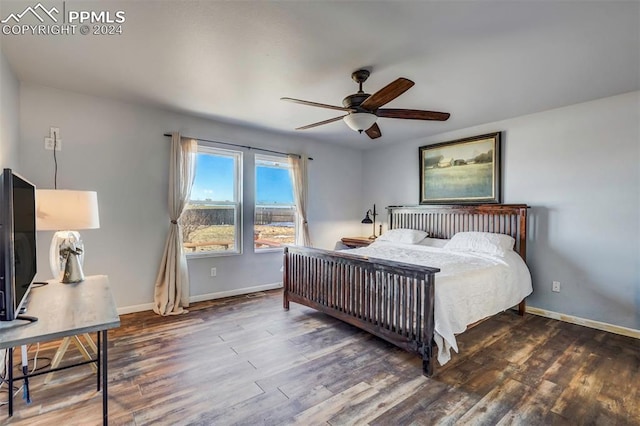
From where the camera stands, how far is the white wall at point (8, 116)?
232 cm

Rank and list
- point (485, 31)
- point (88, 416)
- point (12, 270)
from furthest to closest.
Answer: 1. point (485, 31)
2. point (88, 416)
3. point (12, 270)

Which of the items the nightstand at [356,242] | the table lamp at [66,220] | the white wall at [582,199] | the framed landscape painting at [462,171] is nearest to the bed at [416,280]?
the framed landscape painting at [462,171]

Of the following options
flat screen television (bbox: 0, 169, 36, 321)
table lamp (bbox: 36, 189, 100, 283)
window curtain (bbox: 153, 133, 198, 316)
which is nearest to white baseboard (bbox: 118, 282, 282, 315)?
window curtain (bbox: 153, 133, 198, 316)

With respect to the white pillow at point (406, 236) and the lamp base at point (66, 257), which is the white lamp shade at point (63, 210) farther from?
the white pillow at point (406, 236)

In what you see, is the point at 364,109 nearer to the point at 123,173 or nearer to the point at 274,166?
the point at 274,166

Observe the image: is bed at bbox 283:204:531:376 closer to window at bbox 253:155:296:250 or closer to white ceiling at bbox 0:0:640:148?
window at bbox 253:155:296:250

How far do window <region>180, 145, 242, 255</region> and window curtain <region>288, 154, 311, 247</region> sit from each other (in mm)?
899

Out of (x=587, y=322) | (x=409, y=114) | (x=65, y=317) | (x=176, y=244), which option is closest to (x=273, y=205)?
(x=176, y=244)

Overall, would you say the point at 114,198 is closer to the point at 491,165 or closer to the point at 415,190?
the point at 415,190

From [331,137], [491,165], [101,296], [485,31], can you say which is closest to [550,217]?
[491,165]

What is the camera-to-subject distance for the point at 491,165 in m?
4.04

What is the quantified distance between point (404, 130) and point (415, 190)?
3.47 ft

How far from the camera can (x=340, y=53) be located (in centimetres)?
229

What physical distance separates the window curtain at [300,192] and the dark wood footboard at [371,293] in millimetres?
1168
